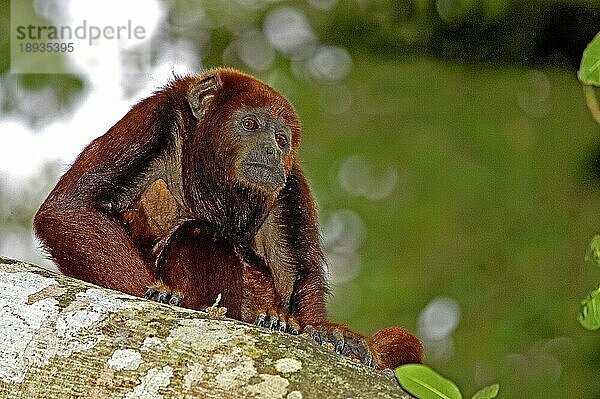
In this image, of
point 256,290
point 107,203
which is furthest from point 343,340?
point 107,203

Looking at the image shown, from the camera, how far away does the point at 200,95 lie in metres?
4.83

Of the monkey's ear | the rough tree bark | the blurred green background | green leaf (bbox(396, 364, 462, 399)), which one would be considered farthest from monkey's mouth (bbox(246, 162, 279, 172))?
the blurred green background

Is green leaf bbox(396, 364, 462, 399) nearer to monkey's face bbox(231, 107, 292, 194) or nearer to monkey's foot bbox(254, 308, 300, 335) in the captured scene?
monkey's foot bbox(254, 308, 300, 335)

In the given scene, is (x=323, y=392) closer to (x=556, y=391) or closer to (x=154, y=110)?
(x=154, y=110)

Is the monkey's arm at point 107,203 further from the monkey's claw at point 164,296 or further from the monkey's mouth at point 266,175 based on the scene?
the monkey's mouth at point 266,175

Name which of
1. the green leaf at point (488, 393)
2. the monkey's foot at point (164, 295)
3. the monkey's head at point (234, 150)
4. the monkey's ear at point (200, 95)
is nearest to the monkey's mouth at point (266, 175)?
the monkey's head at point (234, 150)

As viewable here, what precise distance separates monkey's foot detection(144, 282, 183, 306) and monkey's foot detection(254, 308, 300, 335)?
0.35m

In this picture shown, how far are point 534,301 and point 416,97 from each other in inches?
86.7

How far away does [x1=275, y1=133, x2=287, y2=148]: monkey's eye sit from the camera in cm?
493

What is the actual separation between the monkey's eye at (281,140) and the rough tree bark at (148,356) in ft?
6.75

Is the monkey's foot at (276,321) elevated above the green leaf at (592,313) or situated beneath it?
situated beneath

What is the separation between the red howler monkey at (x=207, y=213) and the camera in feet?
13.4

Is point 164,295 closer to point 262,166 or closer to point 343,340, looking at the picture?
point 343,340

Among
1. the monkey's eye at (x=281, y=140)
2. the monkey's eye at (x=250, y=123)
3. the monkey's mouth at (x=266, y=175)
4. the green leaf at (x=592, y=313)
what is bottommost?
the monkey's mouth at (x=266, y=175)
